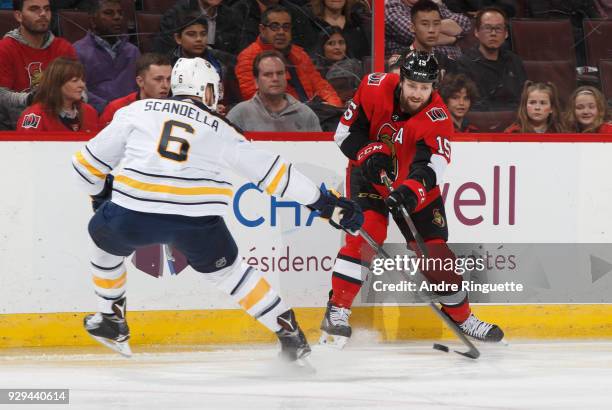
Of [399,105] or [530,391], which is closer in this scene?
[530,391]

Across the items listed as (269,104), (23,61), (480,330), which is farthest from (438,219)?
(23,61)

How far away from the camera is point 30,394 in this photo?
12.9 feet

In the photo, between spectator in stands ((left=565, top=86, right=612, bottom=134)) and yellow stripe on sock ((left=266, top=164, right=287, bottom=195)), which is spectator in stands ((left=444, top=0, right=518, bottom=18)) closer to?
spectator in stands ((left=565, top=86, right=612, bottom=134))

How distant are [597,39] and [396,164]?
120cm

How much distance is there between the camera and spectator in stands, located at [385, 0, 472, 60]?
505cm

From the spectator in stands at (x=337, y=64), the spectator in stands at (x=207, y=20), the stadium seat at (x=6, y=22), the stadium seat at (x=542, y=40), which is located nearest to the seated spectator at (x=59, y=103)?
the stadium seat at (x=6, y=22)

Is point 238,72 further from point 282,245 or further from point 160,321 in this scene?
point 160,321

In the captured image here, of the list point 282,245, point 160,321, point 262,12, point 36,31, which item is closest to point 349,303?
point 282,245

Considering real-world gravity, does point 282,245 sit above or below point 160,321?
above

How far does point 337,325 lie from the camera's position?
15.5 ft

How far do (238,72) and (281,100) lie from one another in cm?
Answer: 23

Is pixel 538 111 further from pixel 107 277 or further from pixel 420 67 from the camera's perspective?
pixel 107 277

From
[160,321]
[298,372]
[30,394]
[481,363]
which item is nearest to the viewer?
[30,394]

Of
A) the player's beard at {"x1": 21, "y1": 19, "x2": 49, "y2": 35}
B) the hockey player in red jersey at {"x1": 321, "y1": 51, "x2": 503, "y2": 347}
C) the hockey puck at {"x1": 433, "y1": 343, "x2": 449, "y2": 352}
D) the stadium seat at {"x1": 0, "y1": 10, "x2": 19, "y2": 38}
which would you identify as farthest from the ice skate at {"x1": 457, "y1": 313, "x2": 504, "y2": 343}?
the stadium seat at {"x1": 0, "y1": 10, "x2": 19, "y2": 38}
